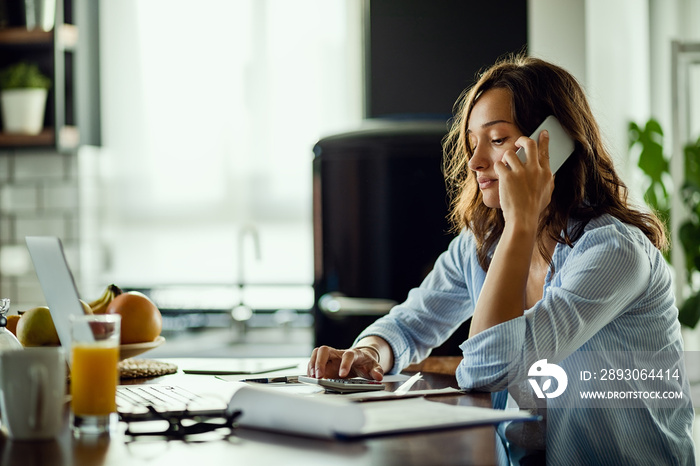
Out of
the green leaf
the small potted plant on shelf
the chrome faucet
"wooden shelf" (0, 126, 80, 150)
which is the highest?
the small potted plant on shelf

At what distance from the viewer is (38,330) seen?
1334mm

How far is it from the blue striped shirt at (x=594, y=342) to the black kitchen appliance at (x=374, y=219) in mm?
1245

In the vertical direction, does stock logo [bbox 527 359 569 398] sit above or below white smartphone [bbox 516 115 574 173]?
below

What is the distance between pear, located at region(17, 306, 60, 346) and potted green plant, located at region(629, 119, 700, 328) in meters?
2.94

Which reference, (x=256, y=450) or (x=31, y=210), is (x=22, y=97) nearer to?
(x=31, y=210)

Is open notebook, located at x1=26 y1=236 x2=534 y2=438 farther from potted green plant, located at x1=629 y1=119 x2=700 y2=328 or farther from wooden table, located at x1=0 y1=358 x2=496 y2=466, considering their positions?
potted green plant, located at x1=629 y1=119 x2=700 y2=328

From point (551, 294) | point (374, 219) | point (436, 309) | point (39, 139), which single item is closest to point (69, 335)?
point (551, 294)

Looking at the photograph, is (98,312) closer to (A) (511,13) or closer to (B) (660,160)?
(A) (511,13)

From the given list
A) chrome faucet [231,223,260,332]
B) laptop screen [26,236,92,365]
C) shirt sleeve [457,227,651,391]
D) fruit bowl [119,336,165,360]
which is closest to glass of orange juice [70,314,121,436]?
laptop screen [26,236,92,365]

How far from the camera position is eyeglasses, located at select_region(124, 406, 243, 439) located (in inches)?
38.7

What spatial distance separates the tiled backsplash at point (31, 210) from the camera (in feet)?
11.7

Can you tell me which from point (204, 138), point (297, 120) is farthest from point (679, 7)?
point (204, 138)

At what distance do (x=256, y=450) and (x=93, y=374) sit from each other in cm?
23

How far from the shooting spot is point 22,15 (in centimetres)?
350
